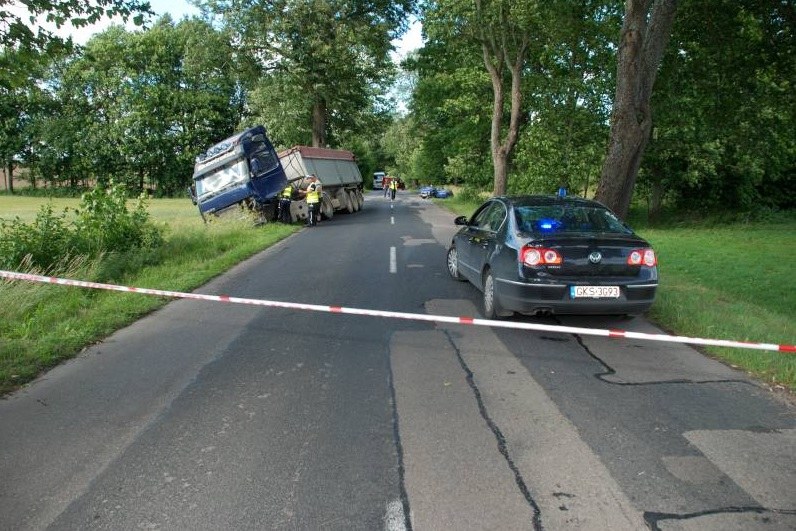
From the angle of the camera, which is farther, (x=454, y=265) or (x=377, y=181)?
(x=377, y=181)

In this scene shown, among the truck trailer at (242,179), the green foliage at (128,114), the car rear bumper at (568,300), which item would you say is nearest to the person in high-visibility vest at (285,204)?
the truck trailer at (242,179)

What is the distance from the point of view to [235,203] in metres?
19.5

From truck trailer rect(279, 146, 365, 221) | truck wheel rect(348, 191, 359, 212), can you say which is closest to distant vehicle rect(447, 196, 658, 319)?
truck trailer rect(279, 146, 365, 221)

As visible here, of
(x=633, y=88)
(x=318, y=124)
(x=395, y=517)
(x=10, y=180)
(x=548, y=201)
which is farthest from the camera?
(x=10, y=180)

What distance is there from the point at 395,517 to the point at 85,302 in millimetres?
6359

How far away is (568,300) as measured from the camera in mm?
6109

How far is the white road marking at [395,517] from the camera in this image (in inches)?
110

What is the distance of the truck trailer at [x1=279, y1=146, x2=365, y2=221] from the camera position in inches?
894

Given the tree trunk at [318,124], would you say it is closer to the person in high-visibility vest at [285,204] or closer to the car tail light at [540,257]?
the person in high-visibility vest at [285,204]

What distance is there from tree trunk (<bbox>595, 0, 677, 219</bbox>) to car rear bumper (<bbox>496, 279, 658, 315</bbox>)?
5501 mm

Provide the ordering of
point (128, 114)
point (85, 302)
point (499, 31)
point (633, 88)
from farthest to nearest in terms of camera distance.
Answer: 1. point (128, 114)
2. point (499, 31)
3. point (633, 88)
4. point (85, 302)

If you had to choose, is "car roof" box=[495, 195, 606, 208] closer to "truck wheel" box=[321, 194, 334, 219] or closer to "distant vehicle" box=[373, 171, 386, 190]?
"truck wheel" box=[321, 194, 334, 219]

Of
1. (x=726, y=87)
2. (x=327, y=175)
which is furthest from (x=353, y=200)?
(x=726, y=87)

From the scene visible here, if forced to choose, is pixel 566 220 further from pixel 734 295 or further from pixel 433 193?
pixel 433 193
